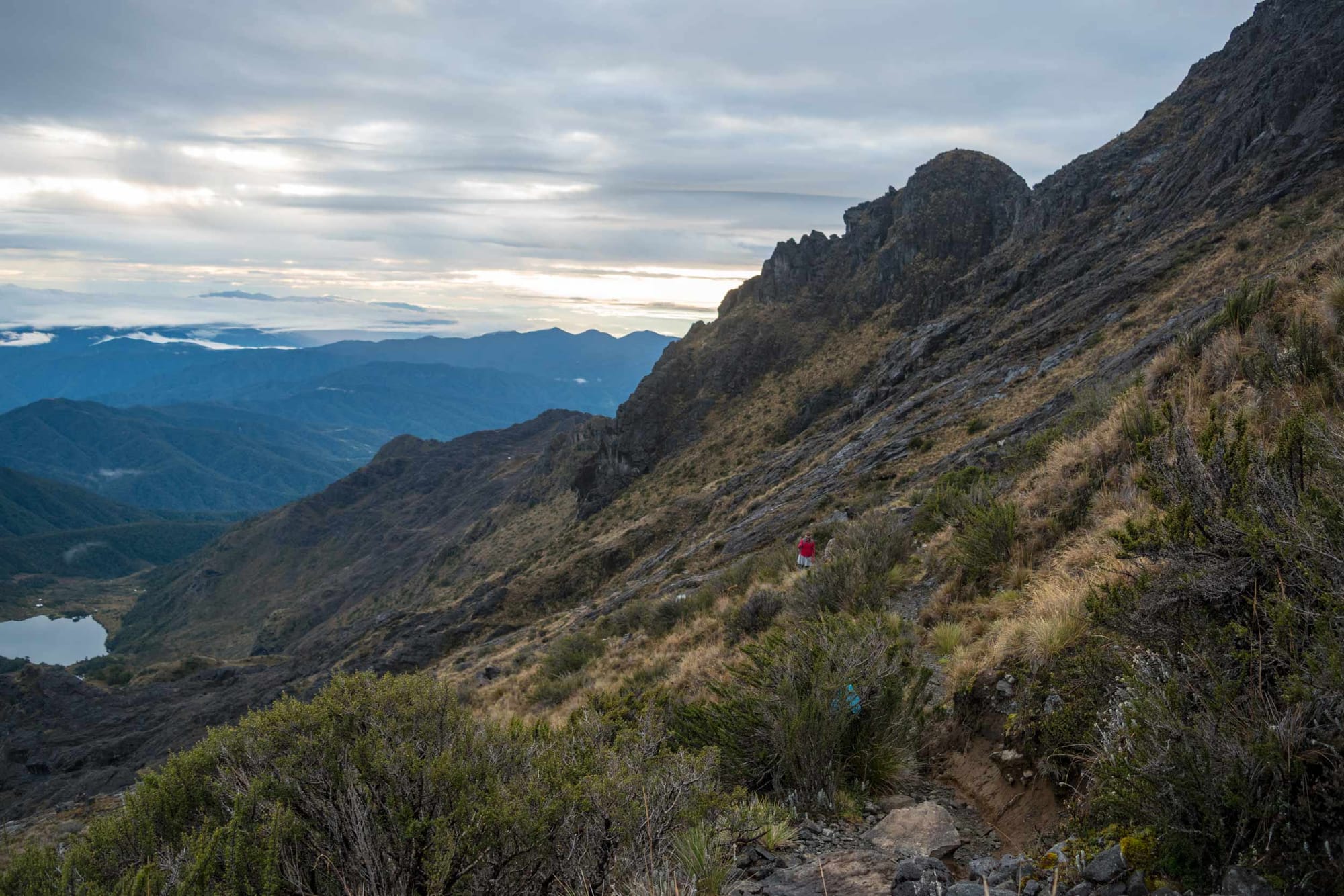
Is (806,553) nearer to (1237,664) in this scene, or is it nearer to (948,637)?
(948,637)

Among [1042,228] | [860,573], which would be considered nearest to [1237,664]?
[860,573]

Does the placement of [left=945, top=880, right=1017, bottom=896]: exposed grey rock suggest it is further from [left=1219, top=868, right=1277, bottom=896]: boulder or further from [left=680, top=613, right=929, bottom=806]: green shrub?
[left=680, top=613, right=929, bottom=806]: green shrub

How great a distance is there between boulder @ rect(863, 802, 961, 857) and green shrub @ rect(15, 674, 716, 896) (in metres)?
1.07

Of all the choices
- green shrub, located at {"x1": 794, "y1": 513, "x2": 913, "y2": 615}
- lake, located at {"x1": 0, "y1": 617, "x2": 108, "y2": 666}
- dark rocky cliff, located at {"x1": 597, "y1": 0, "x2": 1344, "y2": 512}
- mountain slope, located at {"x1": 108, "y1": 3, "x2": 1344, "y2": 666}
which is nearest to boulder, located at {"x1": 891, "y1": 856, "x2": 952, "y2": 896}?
green shrub, located at {"x1": 794, "y1": 513, "x2": 913, "y2": 615}

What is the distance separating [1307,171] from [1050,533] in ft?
100

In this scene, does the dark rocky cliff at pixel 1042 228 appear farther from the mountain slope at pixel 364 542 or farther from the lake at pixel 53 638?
the lake at pixel 53 638

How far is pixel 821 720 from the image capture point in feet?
16.4

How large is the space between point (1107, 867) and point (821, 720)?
7.62ft

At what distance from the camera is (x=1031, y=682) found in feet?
15.0

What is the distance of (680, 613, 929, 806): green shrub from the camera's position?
16.1 ft

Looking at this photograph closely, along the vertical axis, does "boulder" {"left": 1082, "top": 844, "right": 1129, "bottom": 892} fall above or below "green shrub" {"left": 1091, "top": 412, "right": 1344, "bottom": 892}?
below

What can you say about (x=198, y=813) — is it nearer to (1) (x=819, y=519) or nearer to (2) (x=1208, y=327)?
(2) (x=1208, y=327)

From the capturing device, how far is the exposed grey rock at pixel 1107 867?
2.76 metres

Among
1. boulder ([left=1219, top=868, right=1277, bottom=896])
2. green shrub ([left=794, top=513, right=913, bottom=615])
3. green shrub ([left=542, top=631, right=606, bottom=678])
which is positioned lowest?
green shrub ([left=542, top=631, right=606, bottom=678])
